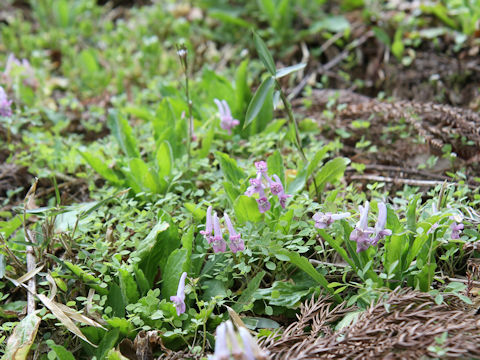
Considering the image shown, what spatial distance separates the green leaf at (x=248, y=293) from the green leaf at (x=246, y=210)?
10.4 inches

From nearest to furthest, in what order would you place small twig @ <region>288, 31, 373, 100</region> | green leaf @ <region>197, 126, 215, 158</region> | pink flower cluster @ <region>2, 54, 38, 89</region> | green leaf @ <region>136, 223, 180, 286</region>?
1. green leaf @ <region>136, 223, 180, 286</region>
2. green leaf @ <region>197, 126, 215, 158</region>
3. pink flower cluster @ <region>2, 54, 38, 89</region>
4. small twig @ <region>288, 31, 373, 100</region>

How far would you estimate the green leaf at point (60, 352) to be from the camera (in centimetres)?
167

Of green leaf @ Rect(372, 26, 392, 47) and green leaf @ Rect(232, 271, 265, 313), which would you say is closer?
green leaf @ Rect(232, 271, 265, 313)

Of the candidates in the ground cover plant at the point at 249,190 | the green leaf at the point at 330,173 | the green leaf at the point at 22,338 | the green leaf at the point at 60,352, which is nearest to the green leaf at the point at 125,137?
the ground cover plant at the point at 249,190

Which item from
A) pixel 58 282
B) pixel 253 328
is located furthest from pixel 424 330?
pixel 58 282

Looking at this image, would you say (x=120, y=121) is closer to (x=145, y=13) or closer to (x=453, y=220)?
(x=453, y=220)

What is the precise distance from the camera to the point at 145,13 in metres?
4.90

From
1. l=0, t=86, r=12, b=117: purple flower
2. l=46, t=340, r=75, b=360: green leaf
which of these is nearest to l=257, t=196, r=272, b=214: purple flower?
l=46, t=340, r=75, b=360: green leaf

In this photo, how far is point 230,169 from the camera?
7.60 feet

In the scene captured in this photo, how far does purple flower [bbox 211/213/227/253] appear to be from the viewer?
182 cm

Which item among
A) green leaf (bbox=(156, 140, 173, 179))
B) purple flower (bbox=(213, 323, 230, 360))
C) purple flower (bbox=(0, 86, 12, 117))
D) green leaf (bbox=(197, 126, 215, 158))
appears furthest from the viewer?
purple flower (bbox=(0, 86, 12, 117))

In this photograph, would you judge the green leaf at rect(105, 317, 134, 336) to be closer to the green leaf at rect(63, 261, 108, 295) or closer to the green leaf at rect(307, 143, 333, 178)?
the green leaf at rect(63, 261, 108, 295)

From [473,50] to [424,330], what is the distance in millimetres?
2799

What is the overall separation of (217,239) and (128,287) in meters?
0.40
